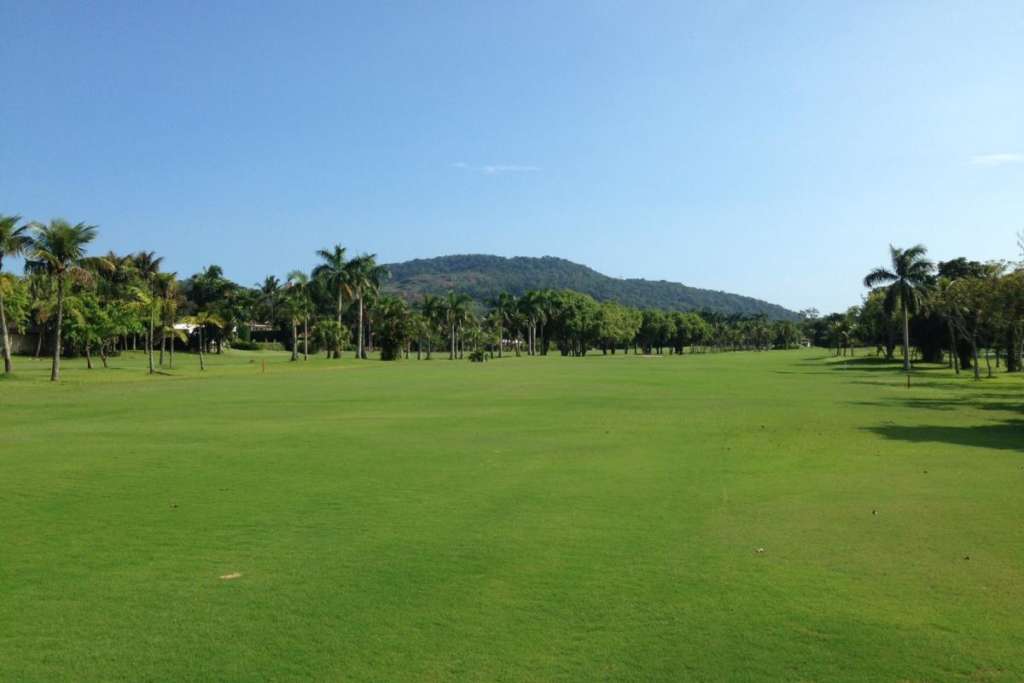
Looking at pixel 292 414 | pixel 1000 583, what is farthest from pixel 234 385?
pixel 1000 583

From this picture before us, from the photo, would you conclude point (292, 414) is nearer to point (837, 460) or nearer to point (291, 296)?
point (837, 460)

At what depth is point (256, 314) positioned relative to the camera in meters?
134

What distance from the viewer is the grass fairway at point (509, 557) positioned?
5.82 meters

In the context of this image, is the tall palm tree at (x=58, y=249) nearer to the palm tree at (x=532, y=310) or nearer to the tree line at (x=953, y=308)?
the tree line at (x=953, y=308)

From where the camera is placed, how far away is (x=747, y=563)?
8188 millimetres

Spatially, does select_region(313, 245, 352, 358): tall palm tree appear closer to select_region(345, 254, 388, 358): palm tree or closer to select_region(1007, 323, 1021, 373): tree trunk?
select_region(345, 254, 388, 358): palm tree

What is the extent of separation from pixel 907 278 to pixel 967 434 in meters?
52.8

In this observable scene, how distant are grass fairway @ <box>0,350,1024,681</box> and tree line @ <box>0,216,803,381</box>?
30424 millimetres

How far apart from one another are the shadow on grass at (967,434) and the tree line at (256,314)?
3839cm

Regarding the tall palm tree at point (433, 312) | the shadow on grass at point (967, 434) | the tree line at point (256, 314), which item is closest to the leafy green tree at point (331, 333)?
the tree line at point (256, 314)

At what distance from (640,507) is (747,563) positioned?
2.83 m

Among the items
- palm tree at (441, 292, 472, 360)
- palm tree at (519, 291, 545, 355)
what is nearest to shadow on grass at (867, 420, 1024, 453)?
palm tree at (441, 292, 472, 360)

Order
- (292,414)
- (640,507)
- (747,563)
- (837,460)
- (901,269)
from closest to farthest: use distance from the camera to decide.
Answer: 1. (747,563)
2. (640,507)
3. (837,460)
4. (292,414)
5. (901,269)

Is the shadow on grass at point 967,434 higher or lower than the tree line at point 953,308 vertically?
lower
